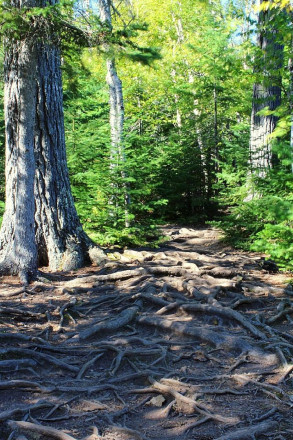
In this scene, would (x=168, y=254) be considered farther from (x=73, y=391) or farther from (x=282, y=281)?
(x=73, y=391)

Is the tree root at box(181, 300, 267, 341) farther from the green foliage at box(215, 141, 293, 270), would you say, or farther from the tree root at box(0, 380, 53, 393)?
the tree root at box(0, 380, 53, 393)

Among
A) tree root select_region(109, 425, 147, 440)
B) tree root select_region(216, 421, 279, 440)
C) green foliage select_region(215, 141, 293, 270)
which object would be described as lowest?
tree root select_region(216, 421, 279, 440)

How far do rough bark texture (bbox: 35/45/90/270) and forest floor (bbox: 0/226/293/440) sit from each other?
2.62 ft

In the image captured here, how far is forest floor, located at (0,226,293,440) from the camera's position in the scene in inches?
129

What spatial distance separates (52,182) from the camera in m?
8.38

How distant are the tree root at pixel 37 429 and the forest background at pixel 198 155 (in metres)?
4.03

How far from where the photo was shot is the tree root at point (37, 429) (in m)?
3.00

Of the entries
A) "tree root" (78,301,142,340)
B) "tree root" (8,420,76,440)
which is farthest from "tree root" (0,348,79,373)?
"tree root" (8,420,76,440)

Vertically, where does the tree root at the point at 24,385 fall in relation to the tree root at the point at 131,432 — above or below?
above

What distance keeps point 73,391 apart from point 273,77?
680 centimetres

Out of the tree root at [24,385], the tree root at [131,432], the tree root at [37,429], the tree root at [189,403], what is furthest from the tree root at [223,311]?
the tree root at [37,429]

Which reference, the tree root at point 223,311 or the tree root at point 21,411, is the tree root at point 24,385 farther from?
the tree root at point 223,311

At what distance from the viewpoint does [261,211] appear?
8281mm

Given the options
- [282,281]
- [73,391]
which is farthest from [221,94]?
[73,391]
